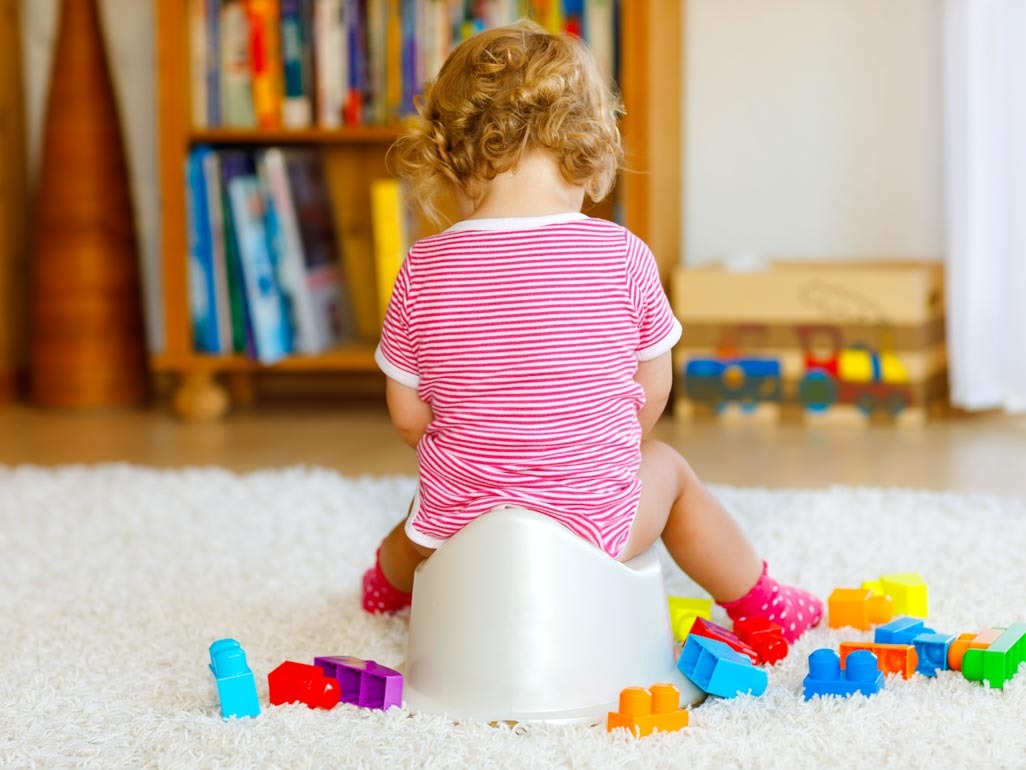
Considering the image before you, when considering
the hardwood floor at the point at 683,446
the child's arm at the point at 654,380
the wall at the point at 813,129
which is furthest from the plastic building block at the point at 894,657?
the wall at the point at 813,129

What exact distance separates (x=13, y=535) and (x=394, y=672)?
2.27 ft

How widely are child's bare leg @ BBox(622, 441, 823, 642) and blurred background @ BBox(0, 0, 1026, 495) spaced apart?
0.72 meters

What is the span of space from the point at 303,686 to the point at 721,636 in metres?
0.32

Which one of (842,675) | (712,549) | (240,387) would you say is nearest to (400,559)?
(712,549)

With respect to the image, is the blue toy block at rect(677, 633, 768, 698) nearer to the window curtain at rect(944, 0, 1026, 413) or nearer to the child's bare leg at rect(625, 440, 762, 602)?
the child's bare leg at rect(625, 440, 762, 602)

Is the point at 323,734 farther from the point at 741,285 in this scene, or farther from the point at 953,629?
the point at 741,285

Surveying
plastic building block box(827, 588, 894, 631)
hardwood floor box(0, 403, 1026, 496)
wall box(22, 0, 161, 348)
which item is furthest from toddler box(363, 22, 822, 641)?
wall box(22, 0, 161, 348)

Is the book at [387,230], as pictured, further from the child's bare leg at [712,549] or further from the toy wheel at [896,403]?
the child's bare leg at [712,549]

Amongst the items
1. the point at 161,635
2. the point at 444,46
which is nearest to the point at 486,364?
the point at 161,635

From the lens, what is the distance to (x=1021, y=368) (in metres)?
2.12

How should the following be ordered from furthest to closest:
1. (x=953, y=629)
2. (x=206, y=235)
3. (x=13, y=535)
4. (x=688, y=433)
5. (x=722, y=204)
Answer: (x=722, y=204), (x=206, y=235), (x=688, y=433), (x=13, y=535), (x=953, y=629)

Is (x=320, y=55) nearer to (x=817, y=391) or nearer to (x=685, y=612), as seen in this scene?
(x=817, y=391)

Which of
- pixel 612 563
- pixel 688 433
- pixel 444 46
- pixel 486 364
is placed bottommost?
pixel 688 433

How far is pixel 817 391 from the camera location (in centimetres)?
218
